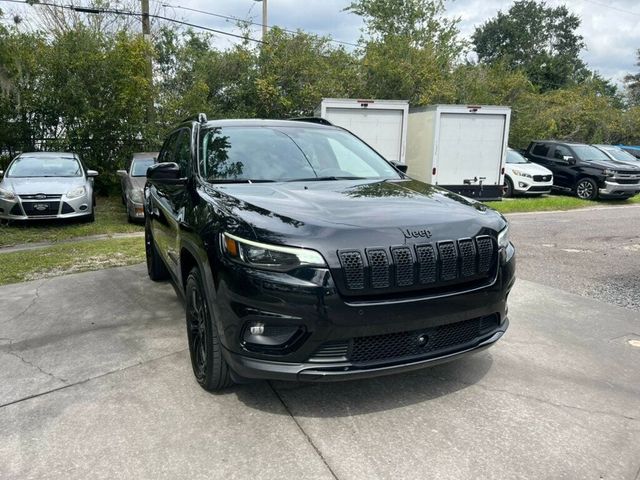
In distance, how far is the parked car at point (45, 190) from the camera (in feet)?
32.8

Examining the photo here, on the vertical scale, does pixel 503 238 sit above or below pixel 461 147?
below

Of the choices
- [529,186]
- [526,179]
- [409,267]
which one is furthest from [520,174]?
[409,267]

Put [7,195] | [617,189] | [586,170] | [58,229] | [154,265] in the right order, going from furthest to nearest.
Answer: [586,170]
[617,189]
[58,229]
[7,195]
[154,265]

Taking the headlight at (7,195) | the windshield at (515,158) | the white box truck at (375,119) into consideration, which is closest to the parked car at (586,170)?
the windshield at (515,158)

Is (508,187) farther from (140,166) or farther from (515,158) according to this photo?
(140,166)

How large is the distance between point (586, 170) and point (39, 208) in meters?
15.2

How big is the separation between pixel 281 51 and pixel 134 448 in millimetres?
17196

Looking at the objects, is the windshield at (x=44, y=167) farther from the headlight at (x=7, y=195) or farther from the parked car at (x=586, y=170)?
the parked car at (x=586, y=170)

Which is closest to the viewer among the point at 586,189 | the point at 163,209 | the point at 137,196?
the point at 163,209

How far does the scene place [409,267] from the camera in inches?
109

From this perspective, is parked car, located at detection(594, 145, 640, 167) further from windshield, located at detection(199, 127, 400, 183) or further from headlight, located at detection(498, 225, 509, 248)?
headlight, located at detection(498, 225, 509, 248)

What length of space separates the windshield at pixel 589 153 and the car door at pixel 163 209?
1500 cm

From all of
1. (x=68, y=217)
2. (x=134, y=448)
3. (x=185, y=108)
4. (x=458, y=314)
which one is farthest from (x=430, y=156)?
(x=134, y=448)

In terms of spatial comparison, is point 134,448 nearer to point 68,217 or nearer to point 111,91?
point 68,217
